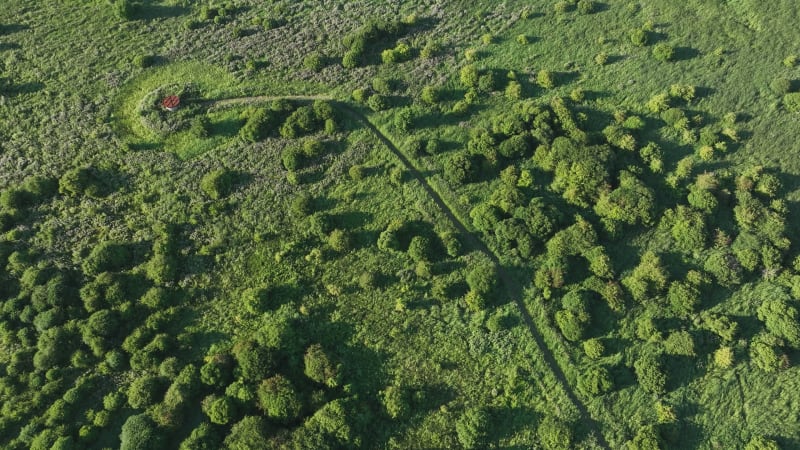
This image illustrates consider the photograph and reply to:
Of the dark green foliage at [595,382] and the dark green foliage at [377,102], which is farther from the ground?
the dark green foliage at [377,102]

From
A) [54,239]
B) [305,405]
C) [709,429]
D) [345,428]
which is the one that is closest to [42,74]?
[54,239]

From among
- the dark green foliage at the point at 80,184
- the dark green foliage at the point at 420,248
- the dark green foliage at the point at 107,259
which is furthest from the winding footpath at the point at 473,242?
the dark green foliage at the point at 107,259

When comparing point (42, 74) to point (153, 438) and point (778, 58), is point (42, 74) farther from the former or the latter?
point (778, 58)

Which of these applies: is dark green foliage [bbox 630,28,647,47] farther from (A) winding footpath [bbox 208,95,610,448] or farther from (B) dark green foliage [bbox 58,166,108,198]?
(B) dark green foliage [bbox 58,166,108,198]

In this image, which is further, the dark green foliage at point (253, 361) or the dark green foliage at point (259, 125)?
the dark green foliage at point (259, 125)

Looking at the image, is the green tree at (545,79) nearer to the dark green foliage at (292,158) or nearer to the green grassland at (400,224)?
the green grassland at (400,224)

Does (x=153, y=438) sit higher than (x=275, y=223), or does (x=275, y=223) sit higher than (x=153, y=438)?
(x=275, y=223)
